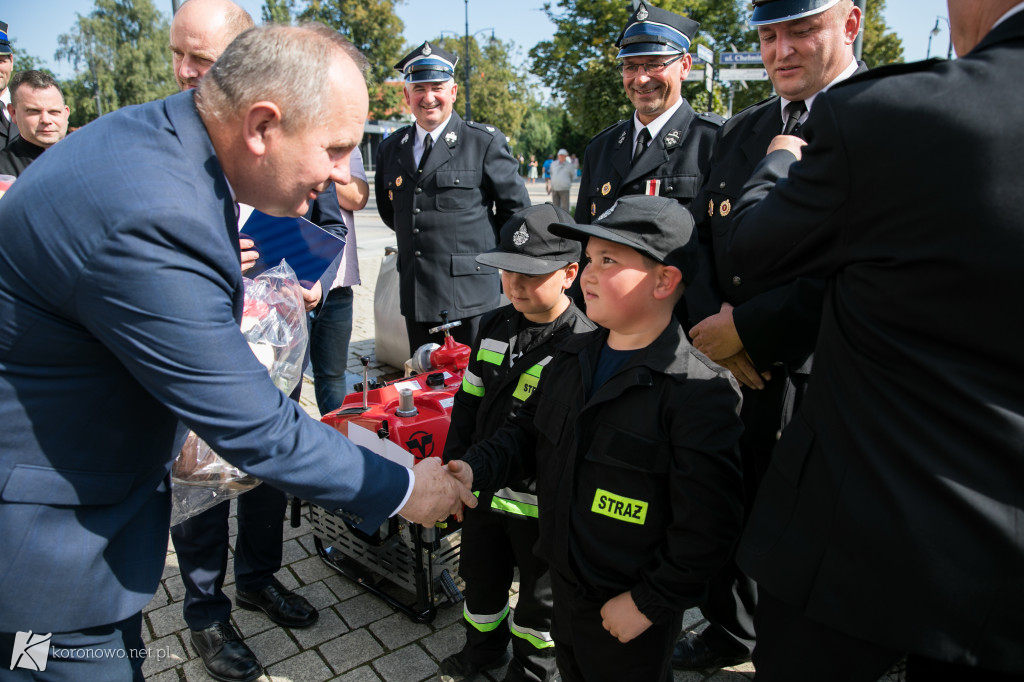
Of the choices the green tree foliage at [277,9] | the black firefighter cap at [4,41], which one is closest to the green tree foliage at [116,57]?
the green tree foliage at [277,9]

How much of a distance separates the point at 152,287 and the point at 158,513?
71cm

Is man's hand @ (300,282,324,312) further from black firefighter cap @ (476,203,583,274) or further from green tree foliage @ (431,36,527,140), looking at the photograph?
green tree foliage @ (431,36,527,140)

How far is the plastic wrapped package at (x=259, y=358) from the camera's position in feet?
7.25

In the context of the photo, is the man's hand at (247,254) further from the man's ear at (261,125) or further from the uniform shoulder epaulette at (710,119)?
the uniform shoulder epaulette at (710,119)

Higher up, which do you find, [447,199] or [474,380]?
[447,199]

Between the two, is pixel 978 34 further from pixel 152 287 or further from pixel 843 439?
pixel 152 287

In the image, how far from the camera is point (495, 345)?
8.71 feet

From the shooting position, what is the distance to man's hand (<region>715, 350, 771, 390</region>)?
2.26 meters

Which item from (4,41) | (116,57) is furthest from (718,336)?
(116,57)

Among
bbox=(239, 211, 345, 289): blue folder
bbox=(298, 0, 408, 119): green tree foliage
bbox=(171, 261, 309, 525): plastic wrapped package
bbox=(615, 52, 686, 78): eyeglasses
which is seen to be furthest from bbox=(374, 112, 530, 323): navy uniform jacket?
bbox=(298, 0, 408, 119): green tree foliage

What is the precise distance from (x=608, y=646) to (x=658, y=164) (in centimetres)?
233

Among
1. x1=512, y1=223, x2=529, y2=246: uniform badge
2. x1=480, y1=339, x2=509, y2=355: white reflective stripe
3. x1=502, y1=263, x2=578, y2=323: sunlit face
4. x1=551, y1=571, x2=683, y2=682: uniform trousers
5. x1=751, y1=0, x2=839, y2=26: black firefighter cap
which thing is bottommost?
x1=551, y1=571, x2=683, y2=682: uniform trousers

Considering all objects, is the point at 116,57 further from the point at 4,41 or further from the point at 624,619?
the point at 624,619

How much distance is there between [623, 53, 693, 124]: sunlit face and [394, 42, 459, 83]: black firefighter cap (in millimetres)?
1410
